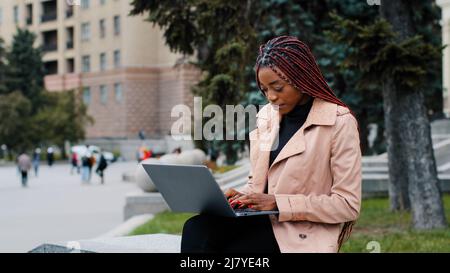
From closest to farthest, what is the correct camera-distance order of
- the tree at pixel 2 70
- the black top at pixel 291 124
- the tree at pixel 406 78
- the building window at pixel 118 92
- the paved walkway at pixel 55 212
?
1. the black top at pixel 291 124
2. the tree at pixel 406 78
3. the paved walkway at pixel 55 212
4. the tree at pixel 2 70
5. the building window at pixel 118 92

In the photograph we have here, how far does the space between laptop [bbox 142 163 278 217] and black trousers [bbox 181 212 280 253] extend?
0.18 ft

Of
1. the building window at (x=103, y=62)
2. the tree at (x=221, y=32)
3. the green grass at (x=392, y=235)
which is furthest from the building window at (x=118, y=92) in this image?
the green grass at (x=392, y=235)

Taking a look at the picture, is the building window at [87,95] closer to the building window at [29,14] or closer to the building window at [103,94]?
the building window at [103,94]

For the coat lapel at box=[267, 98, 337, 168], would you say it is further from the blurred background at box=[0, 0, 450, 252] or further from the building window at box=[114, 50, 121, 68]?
the building window at box=[114, 50, 121, 68]

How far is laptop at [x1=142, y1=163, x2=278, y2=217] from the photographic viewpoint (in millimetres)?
3416

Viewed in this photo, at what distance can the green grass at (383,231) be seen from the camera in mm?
9664

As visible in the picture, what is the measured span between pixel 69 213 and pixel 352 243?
1023cm

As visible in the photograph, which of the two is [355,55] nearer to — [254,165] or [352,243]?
[352,243]

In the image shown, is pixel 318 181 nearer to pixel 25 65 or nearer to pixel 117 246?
pixel 117 246

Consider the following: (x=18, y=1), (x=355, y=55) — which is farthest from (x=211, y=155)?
(x=18, y=1)

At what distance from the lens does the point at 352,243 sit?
10172 mm

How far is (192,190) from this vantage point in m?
3.54

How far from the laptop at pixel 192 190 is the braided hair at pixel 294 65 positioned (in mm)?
550

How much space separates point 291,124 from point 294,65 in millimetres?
271
